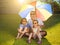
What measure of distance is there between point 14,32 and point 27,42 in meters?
0.18

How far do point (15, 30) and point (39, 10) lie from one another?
1.09 feet

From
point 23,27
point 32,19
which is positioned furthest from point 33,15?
point 23,27

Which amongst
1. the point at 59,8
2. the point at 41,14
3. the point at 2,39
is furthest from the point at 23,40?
the point at 59,8

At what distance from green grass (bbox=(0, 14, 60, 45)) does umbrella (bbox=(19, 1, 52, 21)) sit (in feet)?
0.18

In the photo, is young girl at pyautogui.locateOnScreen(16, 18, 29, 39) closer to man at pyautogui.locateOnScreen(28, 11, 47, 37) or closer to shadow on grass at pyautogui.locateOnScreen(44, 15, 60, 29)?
man at pyautogui.locateOnScreen(28, 11, 47, 37)

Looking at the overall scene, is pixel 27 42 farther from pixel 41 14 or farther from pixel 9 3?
pixel 9 3

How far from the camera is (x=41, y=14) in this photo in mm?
1638

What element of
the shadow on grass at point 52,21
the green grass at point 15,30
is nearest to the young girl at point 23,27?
the green grass at point 15,30

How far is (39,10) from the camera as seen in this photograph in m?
1.63

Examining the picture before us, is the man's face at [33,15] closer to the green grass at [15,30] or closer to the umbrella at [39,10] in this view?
the umbrella at [39,10]

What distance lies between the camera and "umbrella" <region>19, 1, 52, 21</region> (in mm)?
1631

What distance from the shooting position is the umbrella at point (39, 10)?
1631 mm

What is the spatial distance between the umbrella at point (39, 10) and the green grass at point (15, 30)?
53 mm

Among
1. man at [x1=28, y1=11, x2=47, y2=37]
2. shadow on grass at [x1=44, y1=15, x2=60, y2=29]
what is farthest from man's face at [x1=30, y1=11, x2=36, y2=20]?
shadow on grass at [x1=44, y1=15, x2=60, y2=29]
